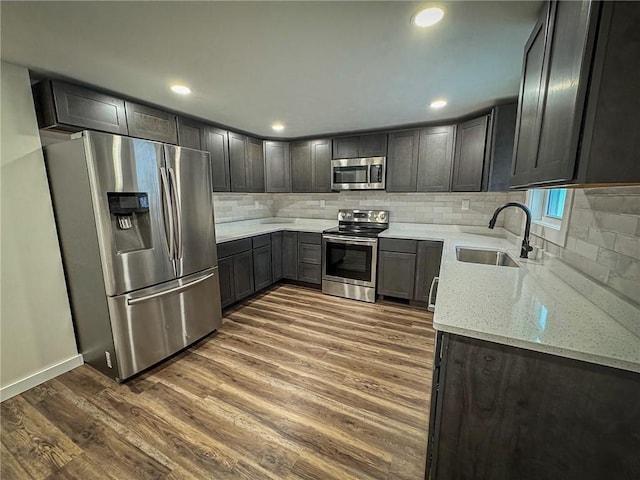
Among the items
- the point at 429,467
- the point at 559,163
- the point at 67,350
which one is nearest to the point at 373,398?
the point at 429,467

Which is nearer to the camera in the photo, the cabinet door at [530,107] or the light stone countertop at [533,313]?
the light stone countertop at [533,313]

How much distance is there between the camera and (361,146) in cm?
347

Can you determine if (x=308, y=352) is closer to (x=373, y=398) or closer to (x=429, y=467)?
(x=373, y=398)

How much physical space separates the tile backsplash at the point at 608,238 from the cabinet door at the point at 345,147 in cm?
250

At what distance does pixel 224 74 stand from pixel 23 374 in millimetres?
2645

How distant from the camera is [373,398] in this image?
70.4 inches

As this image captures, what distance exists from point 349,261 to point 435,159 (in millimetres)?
1655

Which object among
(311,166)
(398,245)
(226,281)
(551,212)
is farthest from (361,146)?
(226,281)

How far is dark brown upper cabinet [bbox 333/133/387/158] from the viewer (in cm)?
336

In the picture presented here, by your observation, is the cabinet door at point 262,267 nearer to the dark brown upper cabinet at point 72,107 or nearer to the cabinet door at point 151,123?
the cabinet door at point 151,123

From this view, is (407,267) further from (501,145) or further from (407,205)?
(501,145)

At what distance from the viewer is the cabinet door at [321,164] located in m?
3.69

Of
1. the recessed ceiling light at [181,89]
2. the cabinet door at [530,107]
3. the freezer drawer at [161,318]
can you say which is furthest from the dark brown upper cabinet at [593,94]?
the freezer drawer at [161,318]

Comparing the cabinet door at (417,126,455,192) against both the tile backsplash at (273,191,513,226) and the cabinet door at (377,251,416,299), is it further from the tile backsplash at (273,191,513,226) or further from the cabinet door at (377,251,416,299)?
the cabinet door at (377,251,416,299)
